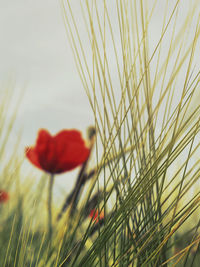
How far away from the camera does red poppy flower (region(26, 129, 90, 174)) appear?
18.1 inches

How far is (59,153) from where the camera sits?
463 millimetres

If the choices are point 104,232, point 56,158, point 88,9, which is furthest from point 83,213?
point 56,158

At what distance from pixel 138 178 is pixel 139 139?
0.03 metres

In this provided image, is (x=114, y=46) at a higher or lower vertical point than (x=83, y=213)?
higher

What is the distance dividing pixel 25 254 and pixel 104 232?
84 mm

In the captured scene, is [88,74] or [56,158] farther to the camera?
[56,158]

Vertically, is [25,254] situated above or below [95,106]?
below

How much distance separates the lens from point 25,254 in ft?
0.85

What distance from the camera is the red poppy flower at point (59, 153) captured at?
0.46 metres

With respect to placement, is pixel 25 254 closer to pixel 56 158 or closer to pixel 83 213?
pixel 83 213

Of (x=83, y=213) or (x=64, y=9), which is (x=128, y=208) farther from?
(x=64, y=9)

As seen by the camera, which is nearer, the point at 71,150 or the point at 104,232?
the point at 104,232

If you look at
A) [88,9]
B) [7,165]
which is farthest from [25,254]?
[88,9]

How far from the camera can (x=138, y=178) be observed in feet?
0.67
